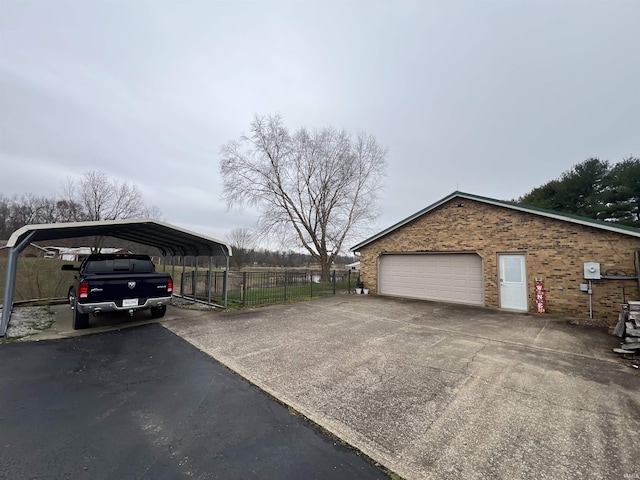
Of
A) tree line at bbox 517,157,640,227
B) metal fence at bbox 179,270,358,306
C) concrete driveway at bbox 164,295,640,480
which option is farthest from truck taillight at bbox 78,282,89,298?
tree line at bbox 517,157,640,227

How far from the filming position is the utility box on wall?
8305mm

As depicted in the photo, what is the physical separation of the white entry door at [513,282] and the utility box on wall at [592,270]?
1.61 metres

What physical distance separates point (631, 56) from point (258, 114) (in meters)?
20.9

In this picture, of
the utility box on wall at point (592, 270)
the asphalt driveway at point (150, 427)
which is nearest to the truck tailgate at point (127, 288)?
the asphalt driveway at point (150, 427)

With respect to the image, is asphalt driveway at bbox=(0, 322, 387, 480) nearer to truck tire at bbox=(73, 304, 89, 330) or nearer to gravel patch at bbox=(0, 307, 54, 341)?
truck tire at bbox=(73, 304, 89, 330)

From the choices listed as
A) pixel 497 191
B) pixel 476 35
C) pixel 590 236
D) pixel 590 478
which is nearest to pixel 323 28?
pixel 476 35

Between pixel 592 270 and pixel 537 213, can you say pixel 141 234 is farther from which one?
pixel 592 270

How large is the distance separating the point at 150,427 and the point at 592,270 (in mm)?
11784

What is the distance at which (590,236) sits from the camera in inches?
339

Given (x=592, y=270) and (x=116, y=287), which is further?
(x=592, y=270)

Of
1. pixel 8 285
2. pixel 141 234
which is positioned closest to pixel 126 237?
pixel 141 234

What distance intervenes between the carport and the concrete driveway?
2.80 metres

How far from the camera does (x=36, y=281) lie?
10.6 metres

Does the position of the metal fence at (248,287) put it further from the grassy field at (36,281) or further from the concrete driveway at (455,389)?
the grassy field at (36,281)
